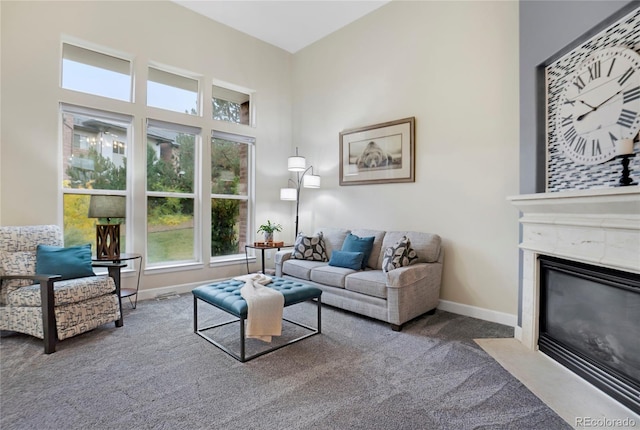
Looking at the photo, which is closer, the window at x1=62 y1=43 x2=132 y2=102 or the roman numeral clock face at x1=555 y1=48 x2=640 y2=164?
the roman numeral clock face at x1=555 y1=48 x2=640 y2=164

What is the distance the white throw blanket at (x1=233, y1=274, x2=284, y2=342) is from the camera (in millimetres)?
2477

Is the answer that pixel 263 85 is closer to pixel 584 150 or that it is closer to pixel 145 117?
pixel 145 117

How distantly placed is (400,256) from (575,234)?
145 centimetres

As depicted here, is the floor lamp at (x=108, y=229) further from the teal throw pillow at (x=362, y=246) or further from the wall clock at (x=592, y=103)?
the wall clock at (x=592, y=103)

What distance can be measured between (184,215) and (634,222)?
14.7ft

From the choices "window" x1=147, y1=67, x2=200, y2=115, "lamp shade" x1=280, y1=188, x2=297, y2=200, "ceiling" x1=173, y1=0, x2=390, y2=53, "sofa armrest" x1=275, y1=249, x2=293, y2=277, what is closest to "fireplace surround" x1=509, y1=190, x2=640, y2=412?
"sofa armrest" x1=275, y1=249, x2=293, y2=277

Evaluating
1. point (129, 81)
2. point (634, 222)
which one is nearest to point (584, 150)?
point (634, 222)

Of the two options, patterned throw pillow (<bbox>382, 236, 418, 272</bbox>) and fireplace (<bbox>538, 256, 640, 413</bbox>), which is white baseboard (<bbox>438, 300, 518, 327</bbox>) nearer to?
fireplace (<bbox>538, 256, 640, 413</bbox>)

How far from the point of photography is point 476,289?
3.38 meters

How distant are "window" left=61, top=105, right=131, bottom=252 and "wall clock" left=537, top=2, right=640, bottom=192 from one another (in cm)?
440

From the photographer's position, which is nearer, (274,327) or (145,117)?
(274,327)

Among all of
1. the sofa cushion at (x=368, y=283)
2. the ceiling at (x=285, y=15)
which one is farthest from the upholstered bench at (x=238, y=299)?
the ceiling at (x=285, y=15)

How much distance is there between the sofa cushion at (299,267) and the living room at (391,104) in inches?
35.2

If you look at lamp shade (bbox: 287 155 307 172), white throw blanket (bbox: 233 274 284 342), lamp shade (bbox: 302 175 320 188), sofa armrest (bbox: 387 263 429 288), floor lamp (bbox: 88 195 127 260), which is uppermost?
lamp shade (bbox: 287 155 307 172)
